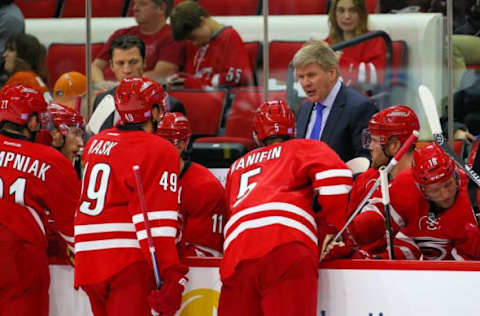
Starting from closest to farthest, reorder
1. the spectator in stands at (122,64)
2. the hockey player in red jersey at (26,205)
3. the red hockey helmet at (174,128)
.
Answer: the hockey player in red jersey at (26,205)
the red hockey helmet at (174,128)
the spectator in stands at (122,64)

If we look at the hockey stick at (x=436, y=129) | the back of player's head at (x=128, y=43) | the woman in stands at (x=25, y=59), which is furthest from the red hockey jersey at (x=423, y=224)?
the woman in stands at (x=25, y=59)

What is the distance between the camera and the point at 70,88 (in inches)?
211

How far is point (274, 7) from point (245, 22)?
0.19 metres

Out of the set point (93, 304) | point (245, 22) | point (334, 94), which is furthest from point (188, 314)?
point (245, 22)

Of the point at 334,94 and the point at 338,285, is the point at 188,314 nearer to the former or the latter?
the point at 338,285

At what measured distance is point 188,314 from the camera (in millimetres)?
3604

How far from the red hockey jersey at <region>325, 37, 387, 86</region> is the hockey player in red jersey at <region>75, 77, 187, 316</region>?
181cm

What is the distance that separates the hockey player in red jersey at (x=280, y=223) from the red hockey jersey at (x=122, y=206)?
0.25 m

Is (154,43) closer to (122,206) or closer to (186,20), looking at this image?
(186,20)

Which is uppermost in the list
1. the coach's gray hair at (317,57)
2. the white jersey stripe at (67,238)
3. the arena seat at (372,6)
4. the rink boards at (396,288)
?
the arena seat at (372,6)

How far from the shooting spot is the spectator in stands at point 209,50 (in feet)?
17.3

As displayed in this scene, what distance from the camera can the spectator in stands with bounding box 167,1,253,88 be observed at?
5.28 metres

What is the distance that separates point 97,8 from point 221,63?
2.65ft

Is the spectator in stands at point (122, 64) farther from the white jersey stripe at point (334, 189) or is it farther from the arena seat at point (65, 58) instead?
the white jersey stripe at point (334, 189)
